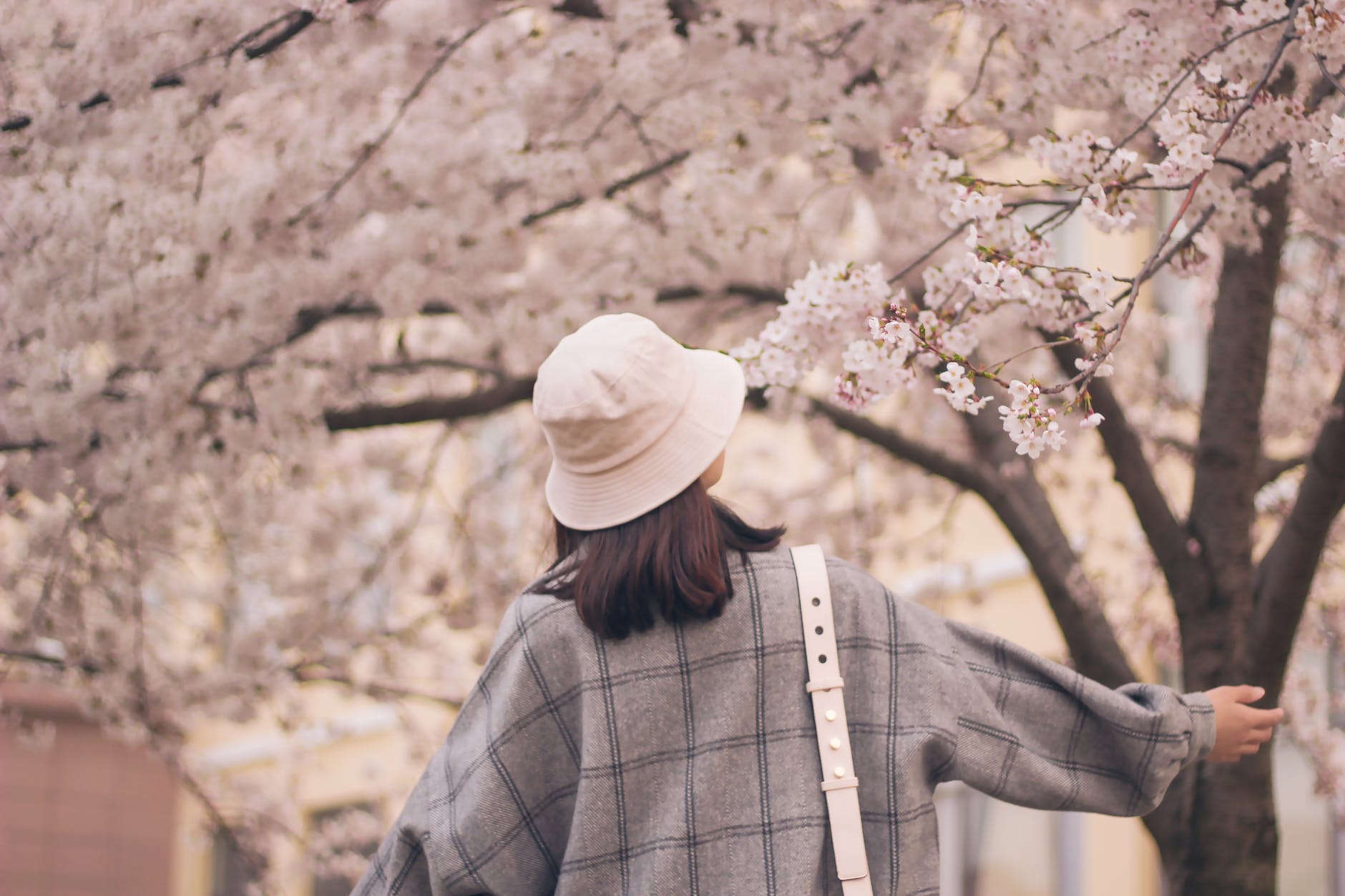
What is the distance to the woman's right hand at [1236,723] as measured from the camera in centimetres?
198

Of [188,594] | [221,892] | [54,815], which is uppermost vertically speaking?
[188,594]

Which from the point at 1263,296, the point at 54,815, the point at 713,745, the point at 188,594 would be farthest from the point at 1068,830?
the point at 54,815

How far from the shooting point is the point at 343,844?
8555mm

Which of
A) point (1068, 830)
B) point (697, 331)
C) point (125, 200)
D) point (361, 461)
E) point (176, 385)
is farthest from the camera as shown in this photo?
point (1068, 830)

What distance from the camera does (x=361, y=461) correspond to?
A: 6059 mm

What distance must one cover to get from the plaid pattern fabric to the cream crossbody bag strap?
19mm

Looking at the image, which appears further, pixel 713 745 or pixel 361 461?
pixel 361 461

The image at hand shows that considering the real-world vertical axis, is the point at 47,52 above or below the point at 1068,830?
above

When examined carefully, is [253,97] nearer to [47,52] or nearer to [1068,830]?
[47,52]

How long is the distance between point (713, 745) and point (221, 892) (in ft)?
40.3

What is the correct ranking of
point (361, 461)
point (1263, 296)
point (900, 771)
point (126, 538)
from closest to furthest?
point (900, 771)
point (1263, 296)
point (126, 538)
point (361, 461)

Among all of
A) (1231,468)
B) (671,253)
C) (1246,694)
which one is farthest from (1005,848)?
(1246,694)

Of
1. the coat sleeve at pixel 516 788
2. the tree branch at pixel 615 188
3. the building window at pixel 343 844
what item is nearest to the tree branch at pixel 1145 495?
the tree branch at pixel 615 188

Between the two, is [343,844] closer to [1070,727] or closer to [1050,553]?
[1050,553]
